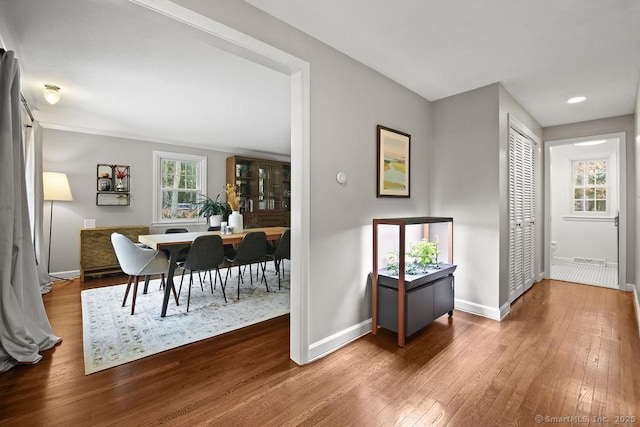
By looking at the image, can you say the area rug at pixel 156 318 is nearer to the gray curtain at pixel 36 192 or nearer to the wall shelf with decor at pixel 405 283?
the gray curtain at pixel 36 192

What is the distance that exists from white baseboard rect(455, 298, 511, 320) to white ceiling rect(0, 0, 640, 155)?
2.32m

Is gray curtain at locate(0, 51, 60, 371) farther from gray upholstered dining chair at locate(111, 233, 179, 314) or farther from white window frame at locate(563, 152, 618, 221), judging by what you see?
white window frame at locate(563, 152, 618, 221)

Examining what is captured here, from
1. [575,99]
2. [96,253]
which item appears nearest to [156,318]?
[96,253]

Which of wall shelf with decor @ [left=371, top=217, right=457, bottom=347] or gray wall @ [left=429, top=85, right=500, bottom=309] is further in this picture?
gray wall @ [left=429, top=85, right=500, bottom=309]

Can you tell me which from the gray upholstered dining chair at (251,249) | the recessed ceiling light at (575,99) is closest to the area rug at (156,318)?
the gray upholstered dining chair at (251,249)

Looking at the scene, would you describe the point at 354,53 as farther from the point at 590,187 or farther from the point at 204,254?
the point at 590,187

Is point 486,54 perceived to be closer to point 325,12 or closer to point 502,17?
point 502,17

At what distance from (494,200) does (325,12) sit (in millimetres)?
2362

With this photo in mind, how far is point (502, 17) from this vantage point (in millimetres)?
1988

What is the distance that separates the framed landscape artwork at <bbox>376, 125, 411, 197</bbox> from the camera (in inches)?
110

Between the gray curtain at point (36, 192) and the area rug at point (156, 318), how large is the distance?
2.01 feet

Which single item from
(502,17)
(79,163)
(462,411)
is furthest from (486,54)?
(79,163)

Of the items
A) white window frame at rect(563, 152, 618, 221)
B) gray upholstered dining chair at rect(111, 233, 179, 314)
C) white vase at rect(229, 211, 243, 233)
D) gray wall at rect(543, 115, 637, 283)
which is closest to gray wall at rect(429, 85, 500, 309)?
gray wall at rect(543, 115, 637, 283)

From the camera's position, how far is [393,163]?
2959 mm
